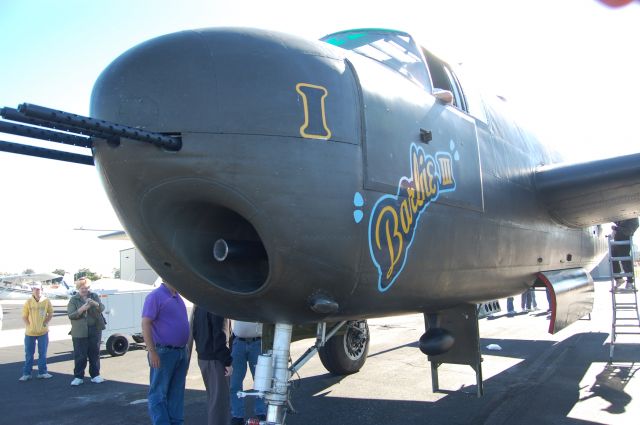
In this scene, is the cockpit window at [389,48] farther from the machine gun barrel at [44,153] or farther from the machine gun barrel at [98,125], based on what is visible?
the machine gun barrel at [44,153]

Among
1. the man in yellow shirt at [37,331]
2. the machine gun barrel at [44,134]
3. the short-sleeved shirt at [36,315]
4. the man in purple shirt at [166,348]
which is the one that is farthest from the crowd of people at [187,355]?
the short-sleeved shirt at [36,315]

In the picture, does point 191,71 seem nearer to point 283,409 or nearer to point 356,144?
point 356,144

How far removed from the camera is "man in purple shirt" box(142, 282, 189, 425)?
520 centimetres

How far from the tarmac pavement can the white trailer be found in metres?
0.39

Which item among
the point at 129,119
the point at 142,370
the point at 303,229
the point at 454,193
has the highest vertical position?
the point at 129,119

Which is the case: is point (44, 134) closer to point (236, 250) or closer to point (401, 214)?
point (236, 250)

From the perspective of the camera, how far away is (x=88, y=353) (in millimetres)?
9195

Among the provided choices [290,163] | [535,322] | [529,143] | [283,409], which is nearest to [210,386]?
[283,409]

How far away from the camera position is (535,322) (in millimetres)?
15336

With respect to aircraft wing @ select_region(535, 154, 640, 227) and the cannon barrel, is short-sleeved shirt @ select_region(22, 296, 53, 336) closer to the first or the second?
the cannon barrel

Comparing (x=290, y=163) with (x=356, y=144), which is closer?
(x=290, y=163)

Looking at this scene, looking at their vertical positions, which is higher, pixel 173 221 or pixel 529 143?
pixel 529 143

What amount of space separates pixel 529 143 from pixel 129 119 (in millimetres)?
5131

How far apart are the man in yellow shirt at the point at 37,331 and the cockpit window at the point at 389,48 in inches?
329
